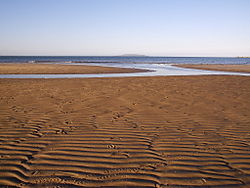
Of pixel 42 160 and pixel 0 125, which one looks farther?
pixel 0 125

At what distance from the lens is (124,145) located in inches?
166

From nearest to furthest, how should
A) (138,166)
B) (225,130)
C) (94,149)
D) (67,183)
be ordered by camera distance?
1. (67,183)
2. (138,166)
3. (94,149)
4. (225,130)

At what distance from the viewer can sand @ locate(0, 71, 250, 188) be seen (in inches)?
123

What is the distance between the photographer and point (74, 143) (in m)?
4.26

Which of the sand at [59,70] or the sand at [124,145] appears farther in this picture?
the sand at [59,70]

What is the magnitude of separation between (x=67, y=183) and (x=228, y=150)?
9.30 feet

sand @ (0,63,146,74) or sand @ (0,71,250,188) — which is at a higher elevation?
sand @ (0,63,146,74)

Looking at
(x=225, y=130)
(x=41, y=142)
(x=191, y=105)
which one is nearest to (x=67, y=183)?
(x=41, y=142)

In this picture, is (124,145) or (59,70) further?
(59,70)

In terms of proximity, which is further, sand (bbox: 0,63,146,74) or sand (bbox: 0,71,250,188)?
sand (bbox: 0,63,146,74)

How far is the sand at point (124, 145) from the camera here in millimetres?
3115

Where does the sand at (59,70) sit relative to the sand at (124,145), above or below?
above

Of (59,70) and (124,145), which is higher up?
(59,70)

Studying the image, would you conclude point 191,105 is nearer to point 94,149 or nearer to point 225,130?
point 225,130
